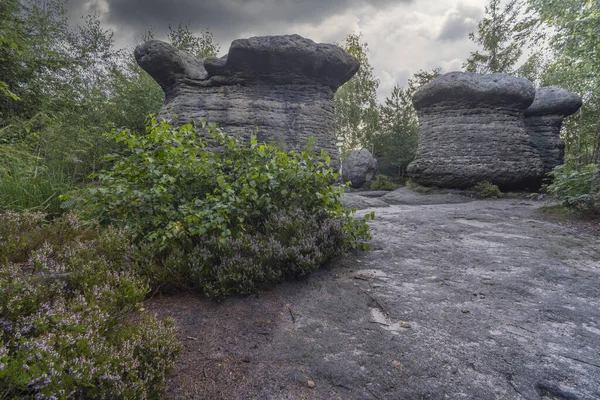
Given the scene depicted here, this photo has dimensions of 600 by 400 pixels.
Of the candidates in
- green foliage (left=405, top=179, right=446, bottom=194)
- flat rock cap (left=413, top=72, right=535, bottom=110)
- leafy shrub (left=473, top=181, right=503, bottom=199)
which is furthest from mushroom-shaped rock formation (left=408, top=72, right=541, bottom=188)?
leafy shrub (left=473, top=181, right=503, bottom=199)

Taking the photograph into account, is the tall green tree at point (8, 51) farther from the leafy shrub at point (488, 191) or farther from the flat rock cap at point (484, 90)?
the leafy shrub at point (488, 191)

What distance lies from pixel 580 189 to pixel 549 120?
6.92m

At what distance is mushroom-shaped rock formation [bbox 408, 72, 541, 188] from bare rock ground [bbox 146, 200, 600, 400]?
25.3ft

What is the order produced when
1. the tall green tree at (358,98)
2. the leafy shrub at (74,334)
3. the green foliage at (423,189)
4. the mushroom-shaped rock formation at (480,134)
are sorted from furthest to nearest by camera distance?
the tall green tree at (358,98) < the green foliage at (423,189) < the mushroom-shaped rock formation at (480,134) < the leafy shrub at (74,334)

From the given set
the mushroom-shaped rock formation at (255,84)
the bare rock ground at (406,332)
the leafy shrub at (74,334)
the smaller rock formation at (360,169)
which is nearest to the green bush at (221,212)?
the bare rock ground at (406,332)

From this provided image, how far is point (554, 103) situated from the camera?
1099 cm

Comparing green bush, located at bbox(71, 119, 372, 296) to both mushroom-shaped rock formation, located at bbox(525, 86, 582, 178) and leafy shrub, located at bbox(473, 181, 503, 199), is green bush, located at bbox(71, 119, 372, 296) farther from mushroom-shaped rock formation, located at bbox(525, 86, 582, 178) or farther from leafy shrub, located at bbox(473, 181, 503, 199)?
mushroom-shaped rock formation, located at bbox(525, 86, 582, 178)

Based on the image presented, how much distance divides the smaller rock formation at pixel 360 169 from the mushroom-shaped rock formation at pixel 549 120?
10601 millimetres

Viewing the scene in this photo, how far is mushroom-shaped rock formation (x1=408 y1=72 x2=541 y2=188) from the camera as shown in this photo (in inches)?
418

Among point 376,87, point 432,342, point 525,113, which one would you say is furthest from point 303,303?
point 376,87

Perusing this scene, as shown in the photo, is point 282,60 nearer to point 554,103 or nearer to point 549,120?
point 554,103

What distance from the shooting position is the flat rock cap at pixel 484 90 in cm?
1061

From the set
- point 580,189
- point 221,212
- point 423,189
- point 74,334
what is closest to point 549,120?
point 423,189

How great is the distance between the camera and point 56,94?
9.45 meters
